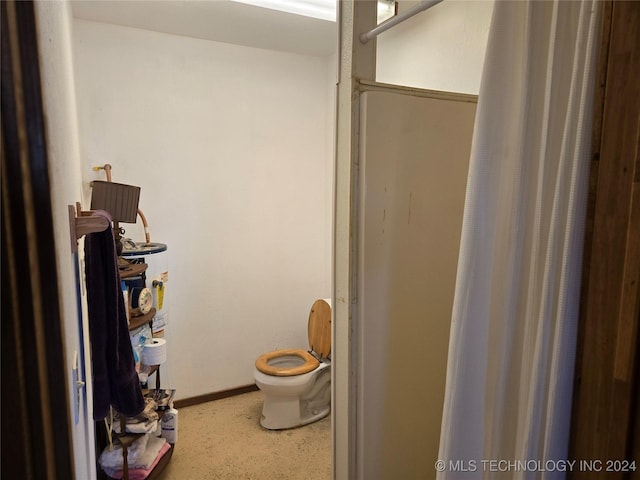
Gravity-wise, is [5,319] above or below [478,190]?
below

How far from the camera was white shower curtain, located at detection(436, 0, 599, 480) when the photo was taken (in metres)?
0.81

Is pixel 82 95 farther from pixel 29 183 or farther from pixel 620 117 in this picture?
pixel 620 117

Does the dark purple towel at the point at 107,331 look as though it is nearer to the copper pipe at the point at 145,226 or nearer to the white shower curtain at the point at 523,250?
the copper pipe at the point at 145,226

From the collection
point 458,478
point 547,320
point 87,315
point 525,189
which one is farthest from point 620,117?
point 87,315

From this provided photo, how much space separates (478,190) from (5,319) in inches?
34.1

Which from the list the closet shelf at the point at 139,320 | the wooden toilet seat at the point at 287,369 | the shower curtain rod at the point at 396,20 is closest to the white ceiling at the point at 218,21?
the shower curtain rod at the point at 396,20

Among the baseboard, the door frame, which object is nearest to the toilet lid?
the baseboard

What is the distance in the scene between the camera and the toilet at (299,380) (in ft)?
8.04

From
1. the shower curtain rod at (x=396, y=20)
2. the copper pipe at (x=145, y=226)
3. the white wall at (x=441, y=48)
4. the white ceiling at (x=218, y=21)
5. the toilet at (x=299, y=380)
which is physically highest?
the white ceiling at (x=218, y=21)

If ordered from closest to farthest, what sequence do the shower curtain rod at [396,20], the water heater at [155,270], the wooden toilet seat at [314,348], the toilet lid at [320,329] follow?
the shower curtain rod at [396,20], the water heater at [155,270], the wooden toilet seat at [314,348], the toilet lid at [320,329]

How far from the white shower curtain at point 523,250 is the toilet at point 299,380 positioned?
1.57m

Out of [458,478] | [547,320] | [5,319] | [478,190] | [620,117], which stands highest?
[620,117]

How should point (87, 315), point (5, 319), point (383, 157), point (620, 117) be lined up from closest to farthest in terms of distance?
1. point (5, 319)
2. point (620, 117)
3. point (383, 157)
4. point (87, 315)

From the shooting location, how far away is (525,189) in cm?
88
